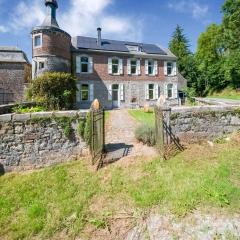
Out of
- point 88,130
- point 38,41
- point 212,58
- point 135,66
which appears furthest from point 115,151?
point 212,58

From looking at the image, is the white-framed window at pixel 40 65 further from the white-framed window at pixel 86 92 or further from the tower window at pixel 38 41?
the white-framed window at pixel 86 92

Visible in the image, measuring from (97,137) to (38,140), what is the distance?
68.6 inches

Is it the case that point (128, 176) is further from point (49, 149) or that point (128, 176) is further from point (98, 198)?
point (49, 149)

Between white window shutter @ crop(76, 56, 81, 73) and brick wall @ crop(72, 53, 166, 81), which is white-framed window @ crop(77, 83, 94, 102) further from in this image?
white window shutter @ crop(76, 56, 81, 73)

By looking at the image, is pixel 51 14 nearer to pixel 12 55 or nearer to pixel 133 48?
pixel 12 55

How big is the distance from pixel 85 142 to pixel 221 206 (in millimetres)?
4015

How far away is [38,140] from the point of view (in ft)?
22.9

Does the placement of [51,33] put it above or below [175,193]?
above

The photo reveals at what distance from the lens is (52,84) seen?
16875 mm

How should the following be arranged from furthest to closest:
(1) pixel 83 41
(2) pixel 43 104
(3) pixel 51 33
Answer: (1) pixel 83 41, (3) pixel 51 33, (2) pixel 43 104

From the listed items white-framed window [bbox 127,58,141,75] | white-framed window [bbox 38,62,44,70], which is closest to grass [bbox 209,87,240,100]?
white-framed window [bbox 127,58,141,75]

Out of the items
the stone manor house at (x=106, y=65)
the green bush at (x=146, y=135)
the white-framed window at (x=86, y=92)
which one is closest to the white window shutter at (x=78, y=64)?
the stone manor house at (x=106, y=65)

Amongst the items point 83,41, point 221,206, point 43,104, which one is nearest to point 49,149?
point 221,206

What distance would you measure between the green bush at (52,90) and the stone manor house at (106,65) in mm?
1958
